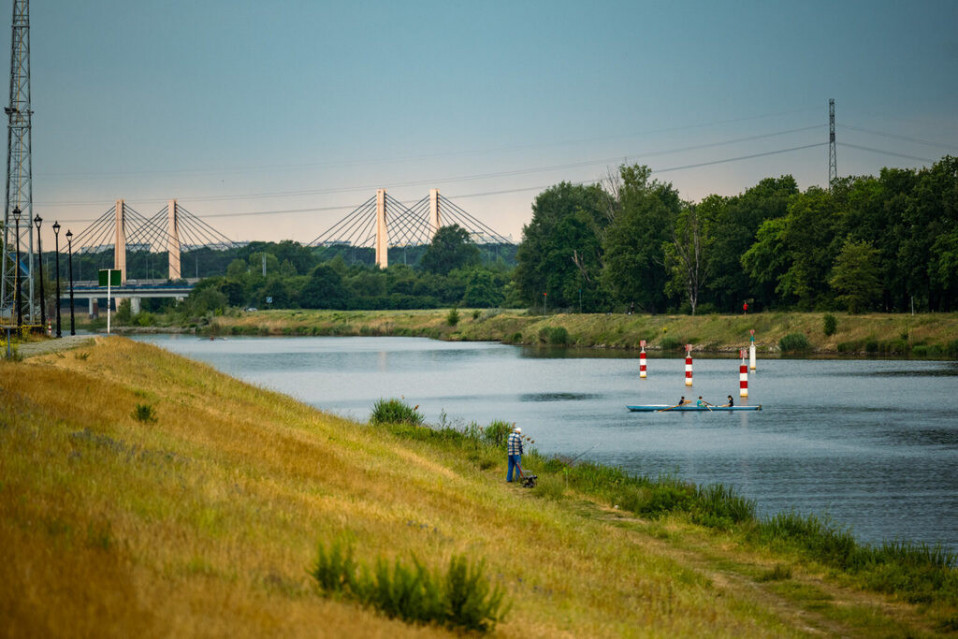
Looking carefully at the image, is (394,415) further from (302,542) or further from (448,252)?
(448,252)

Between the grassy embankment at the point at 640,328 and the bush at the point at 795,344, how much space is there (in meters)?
0.58

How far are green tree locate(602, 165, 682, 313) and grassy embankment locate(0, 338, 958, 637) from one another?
7902 cm

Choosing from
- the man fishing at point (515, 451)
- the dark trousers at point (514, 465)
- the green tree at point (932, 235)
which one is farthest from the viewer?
the green tree at point (932, 235)

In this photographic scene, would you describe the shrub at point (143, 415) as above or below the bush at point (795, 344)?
above

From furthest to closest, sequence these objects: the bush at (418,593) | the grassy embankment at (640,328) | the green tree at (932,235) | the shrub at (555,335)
Answer: the shrub at (555,335) < the grassy embankment at (640,328) < the green tree at (932,235) < the bush at (418,593)

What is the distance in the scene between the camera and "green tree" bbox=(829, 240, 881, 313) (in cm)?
7519

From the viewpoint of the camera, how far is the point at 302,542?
399 inches

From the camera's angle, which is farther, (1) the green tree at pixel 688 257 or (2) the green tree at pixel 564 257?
(2) the green tree at pixel 564 257

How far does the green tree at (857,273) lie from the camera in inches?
2960

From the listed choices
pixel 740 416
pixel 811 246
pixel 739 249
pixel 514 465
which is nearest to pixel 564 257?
pixel 739 249

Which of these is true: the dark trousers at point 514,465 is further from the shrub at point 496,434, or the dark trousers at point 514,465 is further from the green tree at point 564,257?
the green tree at point 564,257

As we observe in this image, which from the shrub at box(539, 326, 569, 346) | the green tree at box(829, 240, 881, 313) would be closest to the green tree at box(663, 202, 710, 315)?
the shrub at box(539, 326, 569, 346)

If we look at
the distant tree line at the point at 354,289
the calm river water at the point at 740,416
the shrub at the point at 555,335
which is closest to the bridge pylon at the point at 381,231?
the distant tree line at the point at 354,289

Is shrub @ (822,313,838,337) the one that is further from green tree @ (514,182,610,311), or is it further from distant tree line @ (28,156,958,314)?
green tree @ (514,182,610,311)
